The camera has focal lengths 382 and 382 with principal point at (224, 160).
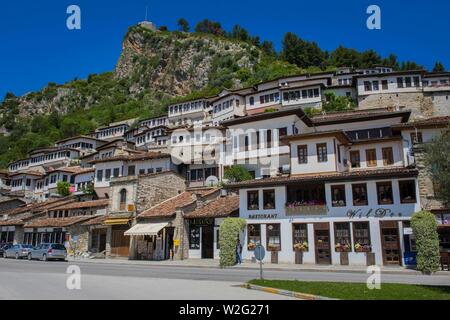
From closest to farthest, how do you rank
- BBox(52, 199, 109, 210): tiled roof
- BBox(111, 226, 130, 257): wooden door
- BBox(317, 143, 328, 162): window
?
BBox(317, 143, 328, 162): window
BBox(111, 226, 130, 257): wooden door
BBox(52, 199, 109, 210): tiled roof

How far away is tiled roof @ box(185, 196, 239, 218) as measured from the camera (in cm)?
3425

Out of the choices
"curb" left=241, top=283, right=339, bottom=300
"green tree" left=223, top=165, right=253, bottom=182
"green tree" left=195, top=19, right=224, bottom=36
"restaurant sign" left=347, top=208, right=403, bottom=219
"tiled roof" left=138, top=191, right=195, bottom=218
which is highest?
"green tree" left=195, top=19, right=224, bottom=36

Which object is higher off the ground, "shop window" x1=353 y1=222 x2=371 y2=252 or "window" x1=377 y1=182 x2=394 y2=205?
"window" x1=377 y1=182 x2=394 y2=205

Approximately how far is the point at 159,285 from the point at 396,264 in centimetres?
1790

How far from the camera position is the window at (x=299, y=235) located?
95.9 feet

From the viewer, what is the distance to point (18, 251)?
134ft

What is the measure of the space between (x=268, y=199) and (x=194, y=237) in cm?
872

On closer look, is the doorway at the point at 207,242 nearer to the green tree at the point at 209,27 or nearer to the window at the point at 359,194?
the window at the point at 359,194

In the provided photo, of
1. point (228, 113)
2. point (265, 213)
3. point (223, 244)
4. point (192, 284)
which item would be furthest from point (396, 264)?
point (228, 113)

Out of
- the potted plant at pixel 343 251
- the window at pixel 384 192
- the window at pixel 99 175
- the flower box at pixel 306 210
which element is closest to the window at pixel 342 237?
the potted plant at pixel 343 251

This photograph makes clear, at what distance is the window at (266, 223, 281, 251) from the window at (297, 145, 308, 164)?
593cm

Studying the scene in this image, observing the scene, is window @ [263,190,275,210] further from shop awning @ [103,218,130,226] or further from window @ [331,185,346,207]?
shop awning @ [103,218,130,226]

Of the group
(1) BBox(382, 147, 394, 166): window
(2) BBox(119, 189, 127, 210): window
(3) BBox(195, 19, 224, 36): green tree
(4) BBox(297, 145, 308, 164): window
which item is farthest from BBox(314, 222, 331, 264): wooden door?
(3) BBox(195, 19, 224, 36): green tree

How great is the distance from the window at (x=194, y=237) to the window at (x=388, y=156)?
19435 mm
